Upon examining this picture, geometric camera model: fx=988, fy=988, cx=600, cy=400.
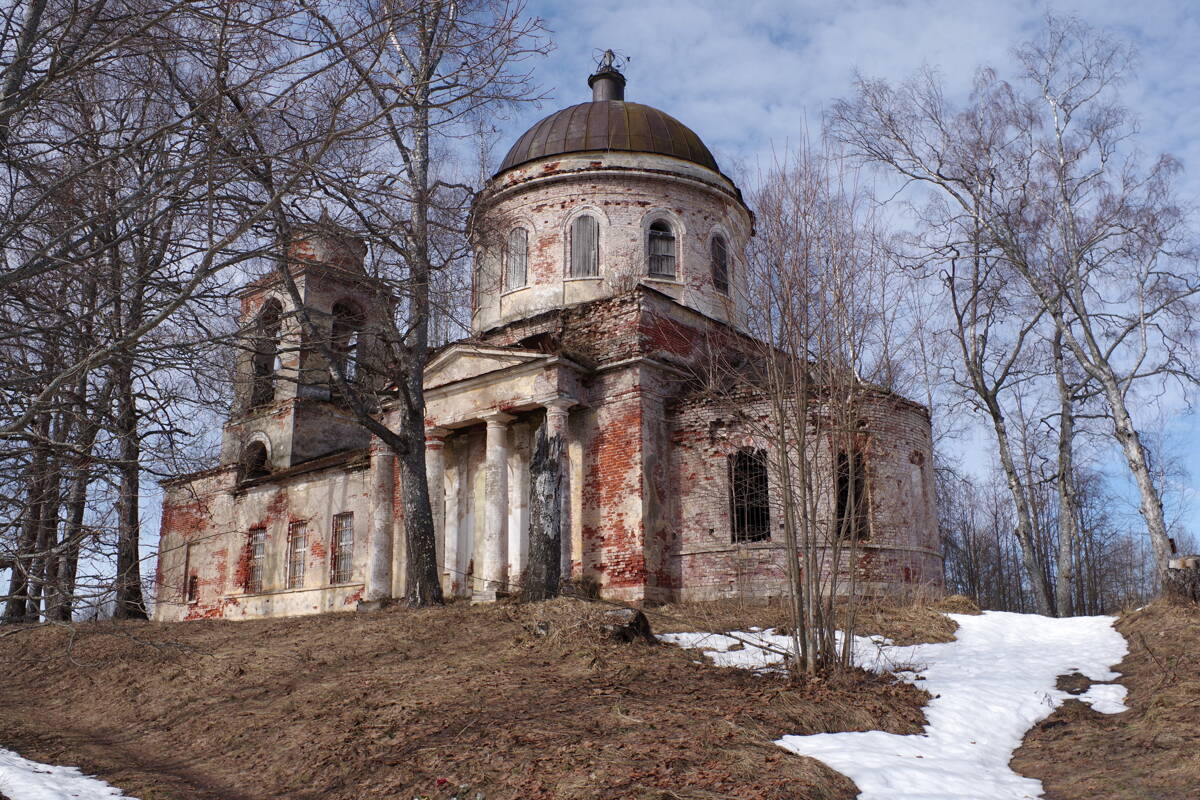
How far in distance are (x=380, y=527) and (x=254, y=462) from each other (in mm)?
7146

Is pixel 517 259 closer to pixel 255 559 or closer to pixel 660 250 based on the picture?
pixel 660 250

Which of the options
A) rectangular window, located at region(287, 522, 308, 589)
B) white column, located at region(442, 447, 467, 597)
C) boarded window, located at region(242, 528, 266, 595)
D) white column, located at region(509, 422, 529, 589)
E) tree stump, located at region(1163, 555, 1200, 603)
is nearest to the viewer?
tree stump, located at region(1163, 555, 1200, 603)

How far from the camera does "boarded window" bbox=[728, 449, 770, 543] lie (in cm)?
1725

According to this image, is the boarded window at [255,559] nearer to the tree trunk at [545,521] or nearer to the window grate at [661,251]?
the tree trunk at [545,521]

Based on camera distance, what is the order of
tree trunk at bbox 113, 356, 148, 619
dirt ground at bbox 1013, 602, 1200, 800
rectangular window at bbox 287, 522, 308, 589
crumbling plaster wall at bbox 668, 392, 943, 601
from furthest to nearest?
rectangular window at bbox 287, 522, 308, 589
crumbling plaster wall at bbox 668, 392, 943, 601
dirt ground at bbox 1013, 602, 1200, 800
tree trunk at bbox 113, 356, 148, 619

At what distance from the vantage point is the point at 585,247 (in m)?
21.8

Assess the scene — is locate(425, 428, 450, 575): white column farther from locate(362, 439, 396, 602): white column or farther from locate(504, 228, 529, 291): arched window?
locate(504, 228, 529, 291): arched window

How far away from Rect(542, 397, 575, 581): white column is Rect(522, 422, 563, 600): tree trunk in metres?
0.07

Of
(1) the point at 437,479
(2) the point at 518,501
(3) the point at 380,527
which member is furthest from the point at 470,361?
(3) the point at 380,527

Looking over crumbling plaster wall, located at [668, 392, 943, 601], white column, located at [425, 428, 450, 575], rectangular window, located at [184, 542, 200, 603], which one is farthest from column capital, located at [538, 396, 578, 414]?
rectangular window, located at [184, 542, 200, 603]

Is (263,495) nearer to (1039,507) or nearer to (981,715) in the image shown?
(981,715)

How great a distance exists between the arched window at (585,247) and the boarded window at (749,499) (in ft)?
20.2

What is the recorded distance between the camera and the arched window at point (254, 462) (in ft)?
80.8

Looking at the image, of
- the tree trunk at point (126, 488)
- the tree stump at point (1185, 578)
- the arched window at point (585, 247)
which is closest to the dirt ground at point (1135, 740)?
the tree stump at point (1185, 578)
